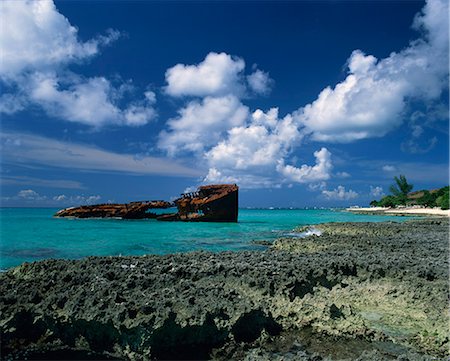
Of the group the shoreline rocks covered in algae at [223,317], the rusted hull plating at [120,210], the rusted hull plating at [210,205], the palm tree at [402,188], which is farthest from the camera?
the palm tree at [402,188]

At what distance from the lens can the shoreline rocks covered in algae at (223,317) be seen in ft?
17.1

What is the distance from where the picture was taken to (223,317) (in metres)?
5.61

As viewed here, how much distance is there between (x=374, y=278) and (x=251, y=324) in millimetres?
4092

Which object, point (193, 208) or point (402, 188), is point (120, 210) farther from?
point (402, 188)

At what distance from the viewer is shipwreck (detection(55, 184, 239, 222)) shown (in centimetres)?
4319

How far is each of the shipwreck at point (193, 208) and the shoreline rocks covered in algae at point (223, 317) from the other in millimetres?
35239

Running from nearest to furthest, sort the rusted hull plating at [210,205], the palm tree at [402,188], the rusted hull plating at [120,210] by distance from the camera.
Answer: the rusted hull plating at [210,205] < the rusted hull plating at [120,210] < the palm tree at [402,188]

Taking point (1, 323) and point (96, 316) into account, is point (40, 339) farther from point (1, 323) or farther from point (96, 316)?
point (96, 316)

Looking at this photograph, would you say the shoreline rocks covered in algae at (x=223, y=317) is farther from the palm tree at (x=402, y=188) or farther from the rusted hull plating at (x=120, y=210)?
the palm tree at (x=402, y=188)

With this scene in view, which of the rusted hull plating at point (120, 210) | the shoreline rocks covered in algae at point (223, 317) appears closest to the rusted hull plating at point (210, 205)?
the rusted hull plating at point (120, 210)

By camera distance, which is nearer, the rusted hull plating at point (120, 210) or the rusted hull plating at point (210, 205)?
the rusted hull plating at point (210, 205)

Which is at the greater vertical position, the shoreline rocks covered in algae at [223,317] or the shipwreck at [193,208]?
the shipwreck at [193,208]

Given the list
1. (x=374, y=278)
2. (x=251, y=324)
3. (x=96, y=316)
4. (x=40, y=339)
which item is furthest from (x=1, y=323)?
(x=374, y=278)

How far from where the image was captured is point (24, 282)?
278 inches
